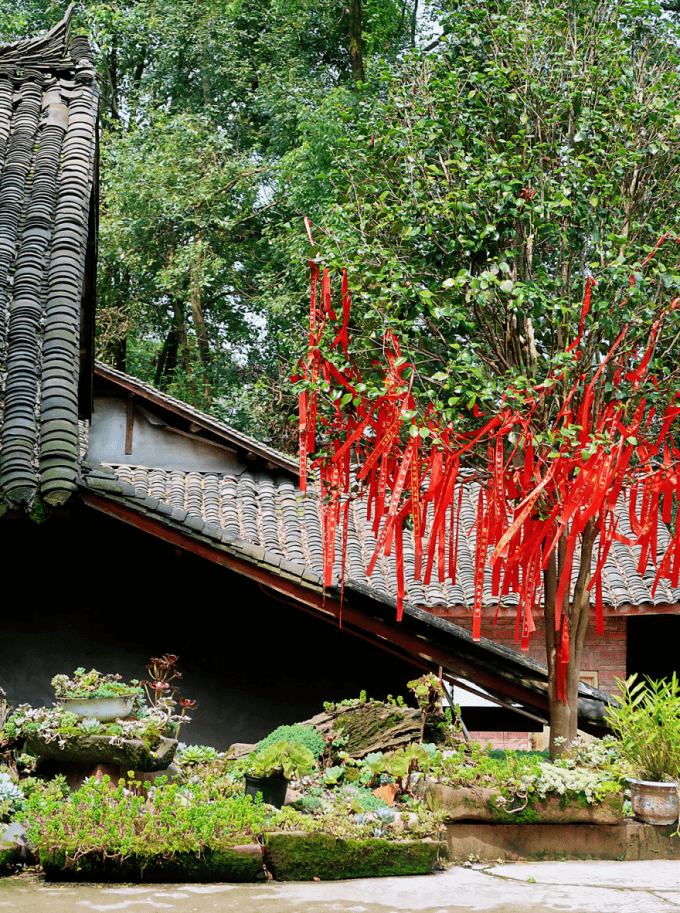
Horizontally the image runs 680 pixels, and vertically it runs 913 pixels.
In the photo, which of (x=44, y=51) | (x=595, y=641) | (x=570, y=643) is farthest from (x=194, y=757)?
(x=44, y=51)

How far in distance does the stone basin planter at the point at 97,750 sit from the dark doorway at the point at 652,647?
8.63 m

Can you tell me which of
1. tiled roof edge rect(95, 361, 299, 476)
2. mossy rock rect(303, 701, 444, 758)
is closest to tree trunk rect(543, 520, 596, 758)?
mossy rock rect(303, 701, 444, 758)

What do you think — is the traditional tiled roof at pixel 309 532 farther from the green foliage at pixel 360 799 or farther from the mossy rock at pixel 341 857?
the mossy rock at pixel 341 857

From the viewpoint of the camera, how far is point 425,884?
4031 millimetres

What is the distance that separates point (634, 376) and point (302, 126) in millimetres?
10874

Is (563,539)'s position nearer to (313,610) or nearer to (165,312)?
(313,610)

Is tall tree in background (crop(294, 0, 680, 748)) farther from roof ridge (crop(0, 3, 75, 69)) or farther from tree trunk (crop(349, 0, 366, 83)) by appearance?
tree trunk (crop(349, 0, 366, 83))

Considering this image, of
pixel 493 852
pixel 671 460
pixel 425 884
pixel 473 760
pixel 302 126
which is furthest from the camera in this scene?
pixel 302 126

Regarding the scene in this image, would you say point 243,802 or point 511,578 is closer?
point 243,802

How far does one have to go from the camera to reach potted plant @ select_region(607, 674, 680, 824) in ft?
15.9

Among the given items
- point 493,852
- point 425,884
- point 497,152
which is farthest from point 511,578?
point 497,152

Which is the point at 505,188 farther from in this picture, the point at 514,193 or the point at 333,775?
the point at 333,775

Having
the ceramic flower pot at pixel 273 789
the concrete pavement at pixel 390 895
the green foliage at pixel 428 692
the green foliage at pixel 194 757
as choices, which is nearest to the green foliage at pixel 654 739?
the concrete pavement at pixel 390 895

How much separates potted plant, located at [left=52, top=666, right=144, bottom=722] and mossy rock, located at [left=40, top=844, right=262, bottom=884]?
1127mm
